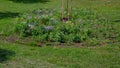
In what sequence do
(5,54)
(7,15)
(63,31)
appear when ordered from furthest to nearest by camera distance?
1. (7,15)
2. (63,31)
3. (5,54)

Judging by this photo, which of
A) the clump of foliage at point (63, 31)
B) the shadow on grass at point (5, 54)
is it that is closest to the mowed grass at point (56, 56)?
the shadow on grass at point (5, 54)

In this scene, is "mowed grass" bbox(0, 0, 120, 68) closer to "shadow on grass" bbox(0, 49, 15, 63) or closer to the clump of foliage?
"shadow on grass" bbox(0, 49, 15, 63)

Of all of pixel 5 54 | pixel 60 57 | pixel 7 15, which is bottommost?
pixel 7 15

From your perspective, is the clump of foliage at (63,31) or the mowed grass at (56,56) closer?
the mowed grass at (56,56)

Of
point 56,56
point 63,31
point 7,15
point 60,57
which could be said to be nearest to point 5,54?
point 56,56

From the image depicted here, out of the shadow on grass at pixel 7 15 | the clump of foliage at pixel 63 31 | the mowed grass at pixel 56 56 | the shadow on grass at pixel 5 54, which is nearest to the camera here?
the mowed grass at pixel 56 56

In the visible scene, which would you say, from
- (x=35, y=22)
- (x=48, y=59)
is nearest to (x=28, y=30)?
(x=35, y=22)

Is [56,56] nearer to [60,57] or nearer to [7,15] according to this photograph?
[60,57]

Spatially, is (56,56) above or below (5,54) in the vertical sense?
below

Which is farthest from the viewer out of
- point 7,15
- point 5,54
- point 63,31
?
point 7,15

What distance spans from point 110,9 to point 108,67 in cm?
1127

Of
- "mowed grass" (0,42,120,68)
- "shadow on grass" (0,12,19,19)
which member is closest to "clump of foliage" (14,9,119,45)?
"mowed grass" (0,42,120,68)

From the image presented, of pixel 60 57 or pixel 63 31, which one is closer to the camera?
pixel 60 57

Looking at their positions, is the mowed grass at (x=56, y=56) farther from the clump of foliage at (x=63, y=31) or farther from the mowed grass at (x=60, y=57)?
the clump of foliage at (x=63, y=31)
